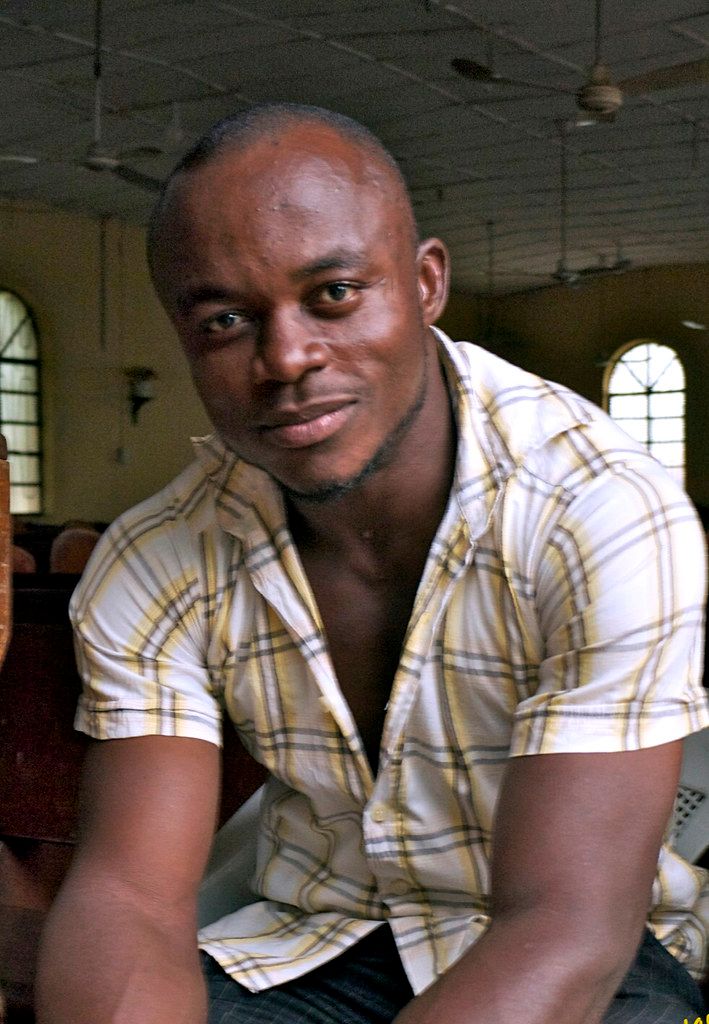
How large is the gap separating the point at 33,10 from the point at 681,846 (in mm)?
→ 6975

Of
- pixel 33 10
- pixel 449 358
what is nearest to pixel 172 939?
pixel 449 358

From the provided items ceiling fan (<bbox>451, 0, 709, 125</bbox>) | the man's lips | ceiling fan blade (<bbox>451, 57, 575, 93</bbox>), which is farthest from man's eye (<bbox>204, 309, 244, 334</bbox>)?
ceiling fan blade (<bbox>451, 57, 575, 93</bbox>)

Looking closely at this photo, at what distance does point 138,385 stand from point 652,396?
670 cm

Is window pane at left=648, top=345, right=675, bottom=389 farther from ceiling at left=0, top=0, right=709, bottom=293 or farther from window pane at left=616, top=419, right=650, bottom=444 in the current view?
ceiling at left=0, top=0, right=709, bottom=293

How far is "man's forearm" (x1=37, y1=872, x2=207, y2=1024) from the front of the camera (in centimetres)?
129

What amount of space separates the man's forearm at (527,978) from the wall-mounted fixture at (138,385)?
12471 millimetres

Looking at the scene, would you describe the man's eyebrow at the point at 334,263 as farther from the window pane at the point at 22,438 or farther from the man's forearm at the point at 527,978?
the window pane at the point at 22,438

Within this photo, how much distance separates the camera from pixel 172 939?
138cm

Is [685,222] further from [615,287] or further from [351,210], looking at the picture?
[351,210]

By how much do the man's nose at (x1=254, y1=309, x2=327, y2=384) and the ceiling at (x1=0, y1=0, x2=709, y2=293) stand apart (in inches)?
220

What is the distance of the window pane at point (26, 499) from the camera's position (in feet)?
41.2

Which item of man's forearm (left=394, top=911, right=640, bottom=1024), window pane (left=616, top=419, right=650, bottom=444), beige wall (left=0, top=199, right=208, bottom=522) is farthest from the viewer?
window pane (left=616, top=419, right=650, bottom=444)

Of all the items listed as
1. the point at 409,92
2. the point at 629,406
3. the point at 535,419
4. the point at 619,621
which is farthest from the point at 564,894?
the point at 629,406

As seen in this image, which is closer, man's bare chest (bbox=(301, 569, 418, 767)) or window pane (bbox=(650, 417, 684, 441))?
man's bare chest (bbox=(301, 569, 418, 767))
